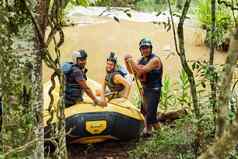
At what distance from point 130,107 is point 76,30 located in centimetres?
710

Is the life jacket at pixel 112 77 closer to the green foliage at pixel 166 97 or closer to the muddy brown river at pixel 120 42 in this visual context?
the green foliage at pixel 166 97

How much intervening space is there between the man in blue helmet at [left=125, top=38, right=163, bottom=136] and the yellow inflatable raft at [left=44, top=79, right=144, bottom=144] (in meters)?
0.12

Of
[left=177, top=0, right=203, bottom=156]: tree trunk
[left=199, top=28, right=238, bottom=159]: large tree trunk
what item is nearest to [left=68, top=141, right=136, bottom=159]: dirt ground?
[left=177, top=0, right=203, bottom=156]: tree trunk

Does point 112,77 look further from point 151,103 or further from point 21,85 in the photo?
point 21,85

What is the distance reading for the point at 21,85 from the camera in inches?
117

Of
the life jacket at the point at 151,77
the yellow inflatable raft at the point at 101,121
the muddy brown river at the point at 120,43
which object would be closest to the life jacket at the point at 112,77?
the yellow inflatable raft at the point at 101,121

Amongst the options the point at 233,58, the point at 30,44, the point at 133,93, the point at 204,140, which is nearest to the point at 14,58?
the point at 30,44

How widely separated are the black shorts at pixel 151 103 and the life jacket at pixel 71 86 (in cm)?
67

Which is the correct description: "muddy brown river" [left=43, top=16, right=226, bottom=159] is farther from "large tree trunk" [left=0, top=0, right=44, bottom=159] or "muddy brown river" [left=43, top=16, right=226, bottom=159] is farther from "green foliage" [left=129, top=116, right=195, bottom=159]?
"large tree trunk" [left=0, top=0, right=44, bottom=159]

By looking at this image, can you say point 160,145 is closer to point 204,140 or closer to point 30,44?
point 204,140

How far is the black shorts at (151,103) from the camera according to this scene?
5648 mm

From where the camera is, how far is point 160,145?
5.06m

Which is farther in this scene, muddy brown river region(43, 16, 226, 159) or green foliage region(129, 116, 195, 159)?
muddy brown river region(43, 16, 226, 159)

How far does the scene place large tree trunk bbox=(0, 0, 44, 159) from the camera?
113 inches
